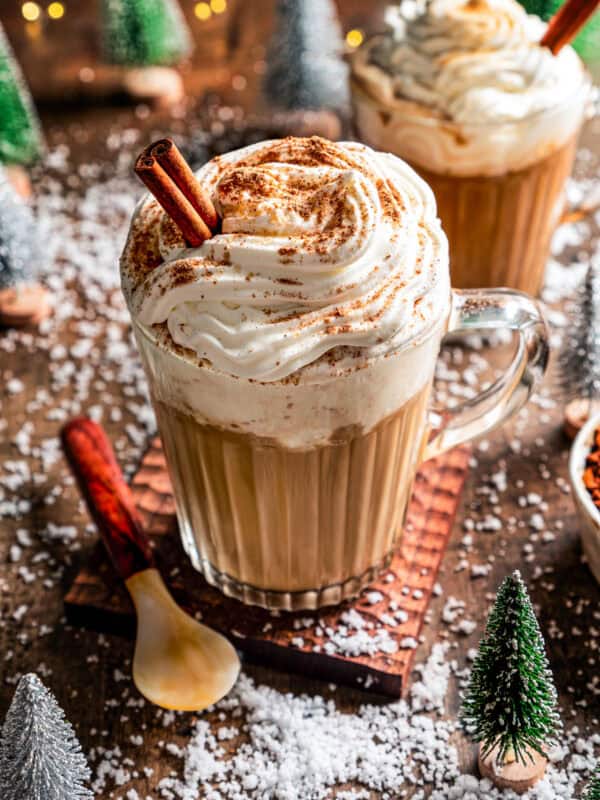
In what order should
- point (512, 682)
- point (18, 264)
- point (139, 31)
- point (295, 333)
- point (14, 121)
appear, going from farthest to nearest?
point (139, 31) < point (14, 121) < point (18, 264) < point (512, 682) < point (295, 333)

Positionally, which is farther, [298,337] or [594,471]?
[594,471]

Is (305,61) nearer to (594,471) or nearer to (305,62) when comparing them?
(305,62)

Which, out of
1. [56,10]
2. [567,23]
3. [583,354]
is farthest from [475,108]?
[56,10]

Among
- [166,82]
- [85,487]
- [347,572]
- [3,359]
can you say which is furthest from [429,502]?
[166,82]

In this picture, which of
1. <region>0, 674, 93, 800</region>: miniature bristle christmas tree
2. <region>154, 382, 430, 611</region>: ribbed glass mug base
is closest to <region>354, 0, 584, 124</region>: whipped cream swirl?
<region>154, 382, 430, 611</region>: ribbed glass mug base

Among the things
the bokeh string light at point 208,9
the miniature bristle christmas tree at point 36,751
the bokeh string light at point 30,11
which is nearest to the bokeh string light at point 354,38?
the bokeh string light at point 208,9

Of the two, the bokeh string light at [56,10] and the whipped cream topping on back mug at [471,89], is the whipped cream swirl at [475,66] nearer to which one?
the whipped cream topping on back mug at [471,89]
